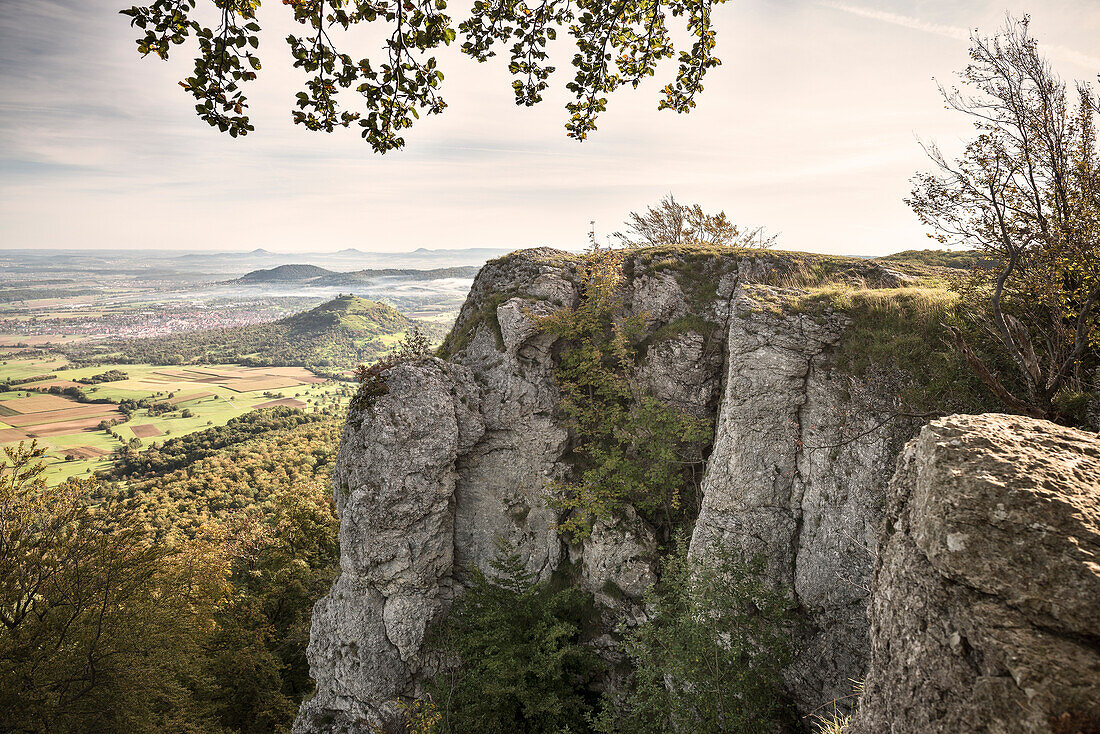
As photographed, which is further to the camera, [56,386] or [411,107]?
[56,386]

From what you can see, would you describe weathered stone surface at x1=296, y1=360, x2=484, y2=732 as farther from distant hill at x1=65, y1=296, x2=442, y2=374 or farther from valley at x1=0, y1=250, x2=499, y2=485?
distant hill at x1=65, y1=296, x2=442, y2=374

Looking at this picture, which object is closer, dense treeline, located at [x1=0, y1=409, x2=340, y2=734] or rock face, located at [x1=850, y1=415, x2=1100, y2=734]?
rock face, located at [x1=850, y1=415, x2=1100, y2=734]

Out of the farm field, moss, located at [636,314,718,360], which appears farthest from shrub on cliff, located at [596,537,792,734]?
the farm field

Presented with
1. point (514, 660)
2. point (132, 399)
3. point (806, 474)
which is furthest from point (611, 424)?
point (132, 399)

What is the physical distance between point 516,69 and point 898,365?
28.8ft

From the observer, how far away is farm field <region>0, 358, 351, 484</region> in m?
73.6

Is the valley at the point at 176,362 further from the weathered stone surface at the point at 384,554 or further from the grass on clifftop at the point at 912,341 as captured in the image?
the grass on clifftop at the point at 912,341

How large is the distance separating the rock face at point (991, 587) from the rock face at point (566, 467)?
210 inches

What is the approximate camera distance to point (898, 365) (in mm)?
8352

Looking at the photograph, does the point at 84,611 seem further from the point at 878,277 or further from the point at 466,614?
the point at 878,277

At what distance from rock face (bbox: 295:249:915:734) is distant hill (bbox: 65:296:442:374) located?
122523mm

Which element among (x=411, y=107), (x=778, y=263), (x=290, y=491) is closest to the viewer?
(x=411, y=107)

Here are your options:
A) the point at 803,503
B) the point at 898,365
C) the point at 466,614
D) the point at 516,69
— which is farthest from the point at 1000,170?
the point at 466,614

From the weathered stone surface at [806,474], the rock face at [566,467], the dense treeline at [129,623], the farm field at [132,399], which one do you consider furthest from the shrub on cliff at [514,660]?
the farm field at [132,399]
